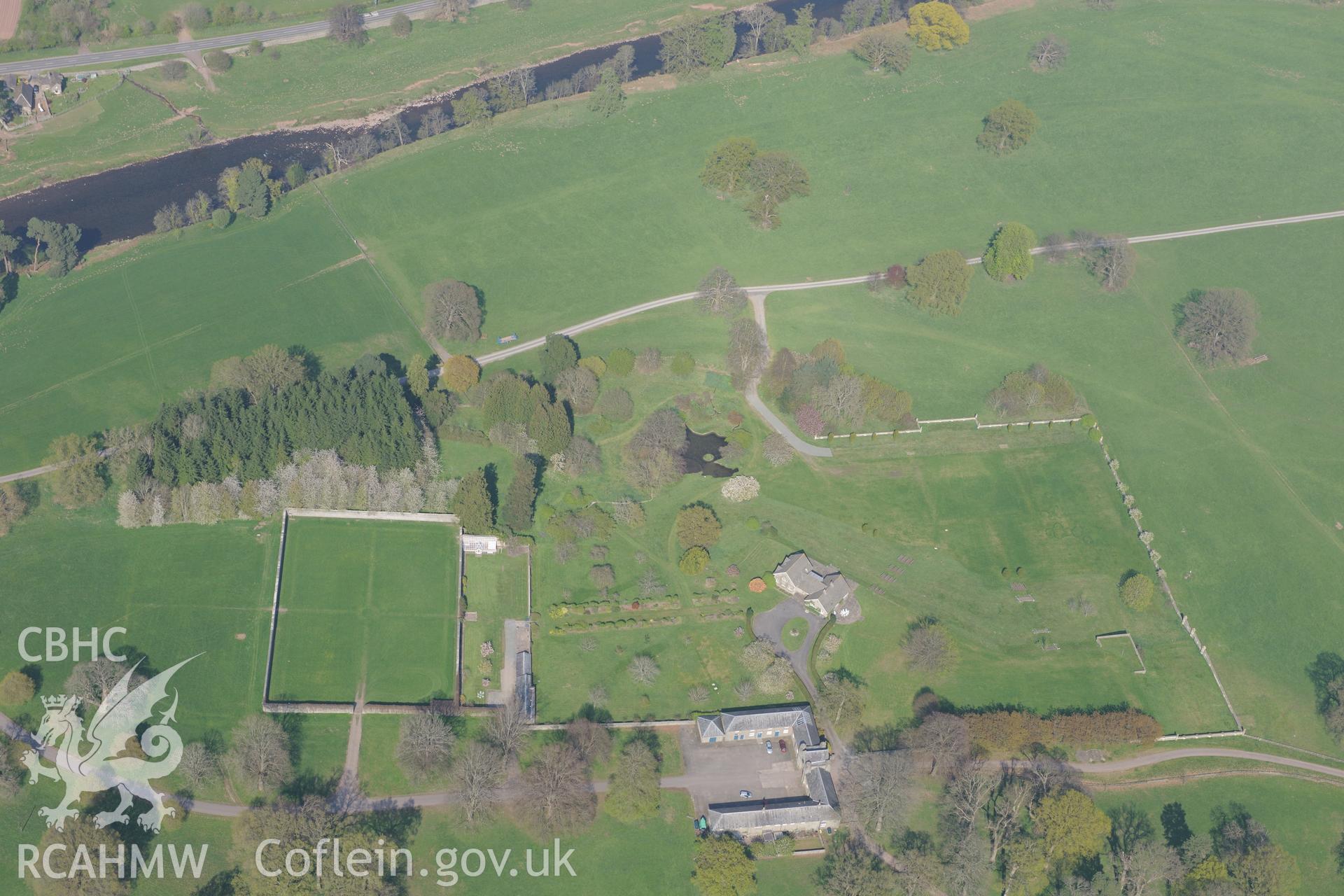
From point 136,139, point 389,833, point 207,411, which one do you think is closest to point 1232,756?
point 389,833

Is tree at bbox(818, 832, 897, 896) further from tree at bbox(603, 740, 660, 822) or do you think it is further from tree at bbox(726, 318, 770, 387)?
tree at bbox(726, 318, 770, 387)

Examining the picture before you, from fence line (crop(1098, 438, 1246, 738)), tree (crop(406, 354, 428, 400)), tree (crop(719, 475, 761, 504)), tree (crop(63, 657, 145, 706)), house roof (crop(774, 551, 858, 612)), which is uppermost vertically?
tree (crop(406, 354, 428, 400))

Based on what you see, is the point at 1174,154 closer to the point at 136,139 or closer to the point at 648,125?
the point at 648,125

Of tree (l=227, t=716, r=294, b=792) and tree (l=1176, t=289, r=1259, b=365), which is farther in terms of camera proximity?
tree (l=1176, t=289, r=1259, b=365)

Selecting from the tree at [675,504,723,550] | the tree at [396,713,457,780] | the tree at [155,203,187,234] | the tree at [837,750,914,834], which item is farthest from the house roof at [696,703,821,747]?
the tree at [155,203,187,234]

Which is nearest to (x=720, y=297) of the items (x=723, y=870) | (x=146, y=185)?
(x=723, y=870)

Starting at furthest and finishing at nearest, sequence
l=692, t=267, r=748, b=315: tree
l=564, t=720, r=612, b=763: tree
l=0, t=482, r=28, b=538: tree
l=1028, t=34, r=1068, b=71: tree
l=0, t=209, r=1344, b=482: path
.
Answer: l=1028, t=34, r=1068, b=71: tree → l=692, t=267, r=748, b=315: tree → l=0, t=209, r=1344, b=482: path → l=0, t=482, r=28, b=538: tree → l=564, t=720, r=612, b=763: tree

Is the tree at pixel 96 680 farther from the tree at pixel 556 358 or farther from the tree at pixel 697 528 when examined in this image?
the tree at pixel 556 358
